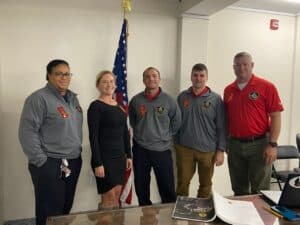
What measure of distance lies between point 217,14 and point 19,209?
10.5ft

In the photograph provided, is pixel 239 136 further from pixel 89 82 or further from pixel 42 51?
pixel 42 51

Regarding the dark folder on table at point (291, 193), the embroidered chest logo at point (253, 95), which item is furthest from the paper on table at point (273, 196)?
the embroidered chest logo at point (253, 95)

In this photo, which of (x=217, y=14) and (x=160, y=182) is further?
(x=217, y=14)

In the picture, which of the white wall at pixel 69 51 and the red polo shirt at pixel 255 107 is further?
the white wall at pixel 69 51

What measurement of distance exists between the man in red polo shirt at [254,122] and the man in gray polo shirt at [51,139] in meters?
1.43

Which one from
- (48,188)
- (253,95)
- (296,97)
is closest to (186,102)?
(253,95)

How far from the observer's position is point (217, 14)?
364cm

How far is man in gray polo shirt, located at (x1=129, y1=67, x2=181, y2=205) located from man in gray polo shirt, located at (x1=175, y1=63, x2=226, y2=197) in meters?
0.13

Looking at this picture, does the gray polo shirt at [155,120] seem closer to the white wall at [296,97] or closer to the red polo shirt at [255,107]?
the red polo shirt at [255,107]

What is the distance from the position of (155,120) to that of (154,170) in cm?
48

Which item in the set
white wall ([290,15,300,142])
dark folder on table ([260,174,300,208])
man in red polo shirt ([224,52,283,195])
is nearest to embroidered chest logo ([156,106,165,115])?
man in red polo shirt ([224,52,283,195])

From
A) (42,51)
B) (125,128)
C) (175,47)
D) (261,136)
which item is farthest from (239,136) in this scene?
(42,51)

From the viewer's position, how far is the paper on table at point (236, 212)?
1.18 meters

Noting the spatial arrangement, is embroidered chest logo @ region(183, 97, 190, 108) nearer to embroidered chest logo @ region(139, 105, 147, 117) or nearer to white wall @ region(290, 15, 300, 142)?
embroidered chest logo @ region(139, 105, 147, 117)
